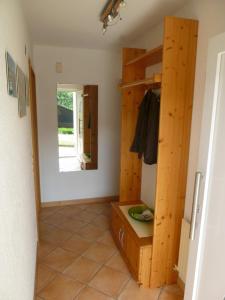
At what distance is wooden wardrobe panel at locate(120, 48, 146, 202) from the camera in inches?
104

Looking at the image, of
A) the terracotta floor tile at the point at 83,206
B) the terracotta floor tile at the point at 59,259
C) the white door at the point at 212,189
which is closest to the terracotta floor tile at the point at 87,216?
the terracotta floor tile at the point at 83,206

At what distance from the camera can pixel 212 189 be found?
4.19 feet

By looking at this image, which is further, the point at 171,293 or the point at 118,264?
the point at 118,264

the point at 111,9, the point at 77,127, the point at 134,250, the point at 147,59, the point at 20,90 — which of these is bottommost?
the point at 134,250

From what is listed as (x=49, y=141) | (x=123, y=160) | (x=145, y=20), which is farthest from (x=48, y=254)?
(x=145, y=20)

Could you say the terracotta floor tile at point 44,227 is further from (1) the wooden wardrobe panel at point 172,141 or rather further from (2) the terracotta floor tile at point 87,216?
(1) the wooden wardrobe panel at point 172,141

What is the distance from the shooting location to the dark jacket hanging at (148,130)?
219 cm

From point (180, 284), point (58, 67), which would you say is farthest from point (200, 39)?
point (58, 67)

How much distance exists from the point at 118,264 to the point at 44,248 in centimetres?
86

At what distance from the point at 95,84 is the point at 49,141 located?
1.12m

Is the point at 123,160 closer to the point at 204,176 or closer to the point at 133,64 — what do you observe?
the point at 133,64

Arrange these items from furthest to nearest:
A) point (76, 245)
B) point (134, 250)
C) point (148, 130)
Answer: point (76, 245) < point (148, 130) < point (134, 250)

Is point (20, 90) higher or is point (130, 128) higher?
point (20, 90)

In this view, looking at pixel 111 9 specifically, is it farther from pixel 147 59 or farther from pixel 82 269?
pixel 82 269
